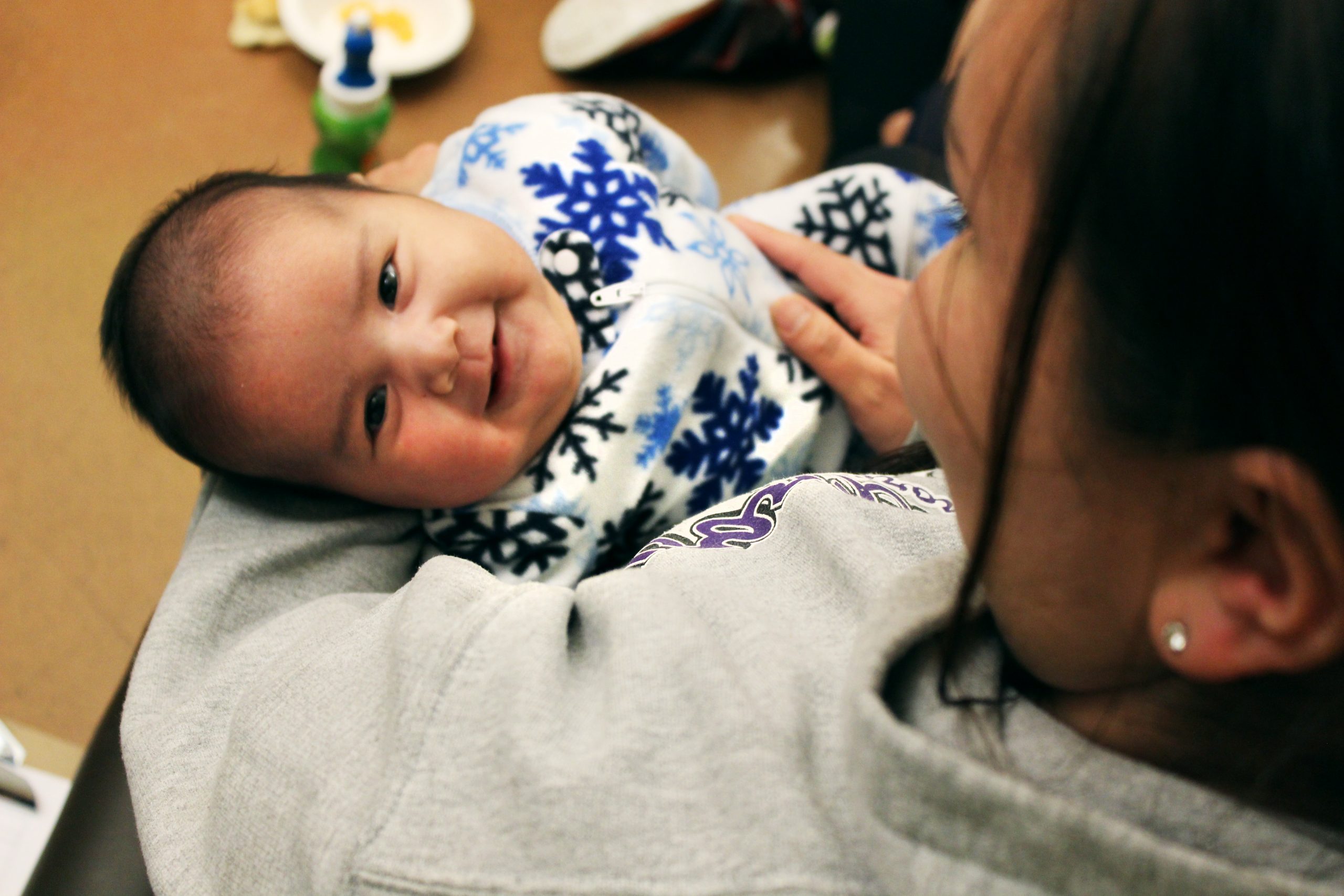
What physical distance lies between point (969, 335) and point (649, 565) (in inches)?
9.8

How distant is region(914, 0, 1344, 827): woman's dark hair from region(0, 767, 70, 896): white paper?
2.55 ft

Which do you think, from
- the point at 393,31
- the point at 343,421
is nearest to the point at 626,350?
the point at 343,421

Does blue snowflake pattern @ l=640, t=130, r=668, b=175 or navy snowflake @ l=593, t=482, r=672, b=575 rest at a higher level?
blue snowflake pattern @ l=640, t=130, r=668, b=175

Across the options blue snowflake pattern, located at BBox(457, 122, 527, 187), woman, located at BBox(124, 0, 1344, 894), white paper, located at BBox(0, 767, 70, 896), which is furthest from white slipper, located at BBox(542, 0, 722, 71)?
white paper, located at BBox(0, 767, 70, 896)

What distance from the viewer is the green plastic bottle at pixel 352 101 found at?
116 cm

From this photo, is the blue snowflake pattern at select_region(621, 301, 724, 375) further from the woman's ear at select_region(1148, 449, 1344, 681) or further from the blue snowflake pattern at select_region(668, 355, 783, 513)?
the woman's ear at select_region(1148, 449, 1344, 681)

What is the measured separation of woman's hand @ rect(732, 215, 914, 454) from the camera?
880 mm

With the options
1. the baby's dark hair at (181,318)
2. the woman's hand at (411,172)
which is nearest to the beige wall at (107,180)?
the woman's hand at (411,172)

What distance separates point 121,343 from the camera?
2.38ft

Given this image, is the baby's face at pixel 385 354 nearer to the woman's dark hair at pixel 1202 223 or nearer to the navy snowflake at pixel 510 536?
the navy snowflake at pixel 510 536

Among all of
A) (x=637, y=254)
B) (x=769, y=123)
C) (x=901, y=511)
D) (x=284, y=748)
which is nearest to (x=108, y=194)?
(x=637, y=254)

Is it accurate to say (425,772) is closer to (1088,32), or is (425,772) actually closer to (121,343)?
(1088,32)

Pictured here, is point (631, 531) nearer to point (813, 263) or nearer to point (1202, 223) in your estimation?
point (813, 263)

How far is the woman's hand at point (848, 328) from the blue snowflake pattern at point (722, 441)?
0.08 m
